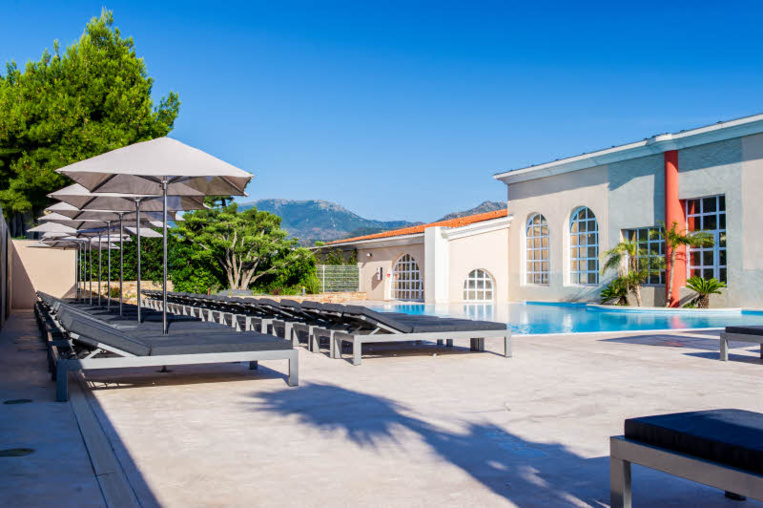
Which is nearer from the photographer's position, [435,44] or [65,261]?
[65,261]

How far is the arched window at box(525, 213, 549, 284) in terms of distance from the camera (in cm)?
2592

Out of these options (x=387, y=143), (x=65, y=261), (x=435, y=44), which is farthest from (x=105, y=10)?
(x=387, y=143)

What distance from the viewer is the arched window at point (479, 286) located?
26.7 m

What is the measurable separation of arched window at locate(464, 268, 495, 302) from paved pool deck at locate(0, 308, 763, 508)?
18.3m

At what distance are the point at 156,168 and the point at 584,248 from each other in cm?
2060

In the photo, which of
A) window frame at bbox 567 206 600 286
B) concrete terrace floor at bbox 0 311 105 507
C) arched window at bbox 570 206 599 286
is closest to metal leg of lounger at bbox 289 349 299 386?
concrete terrace floor at bbox 0 311 105 507

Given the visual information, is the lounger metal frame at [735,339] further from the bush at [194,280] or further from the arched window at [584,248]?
the bush at [194,280]

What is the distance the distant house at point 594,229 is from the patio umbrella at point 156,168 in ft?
54.9

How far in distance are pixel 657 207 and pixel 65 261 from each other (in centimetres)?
2115

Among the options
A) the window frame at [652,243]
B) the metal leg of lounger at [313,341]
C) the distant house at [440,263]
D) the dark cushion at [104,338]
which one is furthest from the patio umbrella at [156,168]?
the distant house at [440,263]

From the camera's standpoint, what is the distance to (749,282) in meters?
18.8

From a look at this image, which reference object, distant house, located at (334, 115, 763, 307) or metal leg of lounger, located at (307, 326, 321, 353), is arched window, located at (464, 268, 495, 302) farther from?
metal leg of lounger, located at (307, 326, 321, 353)

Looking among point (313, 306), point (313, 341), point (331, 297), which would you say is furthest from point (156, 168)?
point (331, 297)

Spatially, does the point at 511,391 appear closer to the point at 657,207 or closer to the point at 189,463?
the point at 189,463
